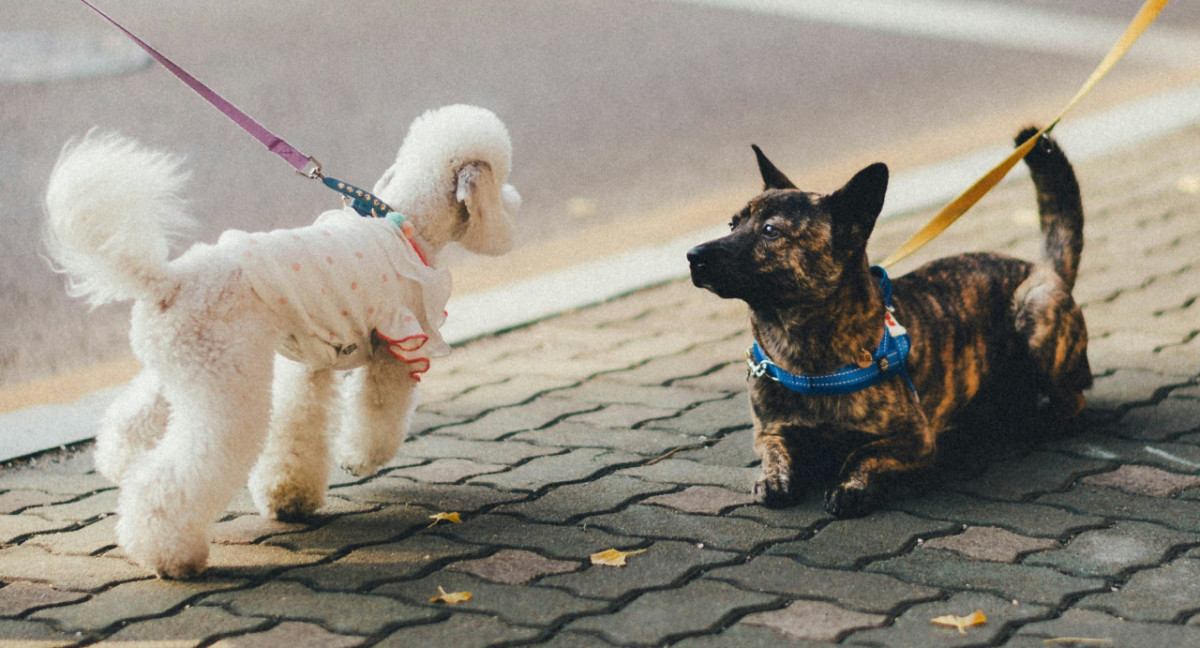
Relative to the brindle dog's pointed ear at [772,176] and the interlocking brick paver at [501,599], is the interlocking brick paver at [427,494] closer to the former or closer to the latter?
the interlocking brick paver at [501,599]

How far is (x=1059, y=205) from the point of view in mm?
4559

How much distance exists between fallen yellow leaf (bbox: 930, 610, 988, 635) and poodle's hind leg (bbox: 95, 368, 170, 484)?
7.33 ft

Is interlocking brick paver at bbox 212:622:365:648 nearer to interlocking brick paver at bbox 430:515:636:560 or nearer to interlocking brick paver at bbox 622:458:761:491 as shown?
interlocking brick paver at bbox 430:515:636:560

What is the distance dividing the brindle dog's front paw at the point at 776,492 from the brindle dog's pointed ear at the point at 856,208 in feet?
2.43

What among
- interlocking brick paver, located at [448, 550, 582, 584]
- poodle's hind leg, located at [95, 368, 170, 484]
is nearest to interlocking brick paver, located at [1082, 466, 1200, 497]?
interlocking brick paver, located at [448, 550, 582, 584]

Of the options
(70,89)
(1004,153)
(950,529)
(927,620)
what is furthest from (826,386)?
(70,89)

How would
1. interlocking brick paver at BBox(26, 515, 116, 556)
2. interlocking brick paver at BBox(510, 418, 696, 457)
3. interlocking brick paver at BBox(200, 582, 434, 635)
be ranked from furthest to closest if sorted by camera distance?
interlocking brick paver at BBox(510, 418, 696, 457)
interlocking brick paver at BBox(26, 515, 116, 556)
interlocking brick paver at BBox(200, 582, 434, 635)

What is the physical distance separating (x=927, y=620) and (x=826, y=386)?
951mm

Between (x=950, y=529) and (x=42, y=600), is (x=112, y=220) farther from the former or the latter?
(x=950, y=529)

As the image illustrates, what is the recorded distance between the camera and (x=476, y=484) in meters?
4.15

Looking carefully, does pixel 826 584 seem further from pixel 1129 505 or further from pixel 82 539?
pixel 82 539

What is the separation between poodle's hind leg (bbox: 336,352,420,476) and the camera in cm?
393

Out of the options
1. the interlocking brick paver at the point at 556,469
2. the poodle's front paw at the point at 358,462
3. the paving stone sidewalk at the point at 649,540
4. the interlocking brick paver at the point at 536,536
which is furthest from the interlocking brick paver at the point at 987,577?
the poodle's front paw at the point at 358,462

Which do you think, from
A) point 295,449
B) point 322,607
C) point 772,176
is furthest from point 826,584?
point 295,449
